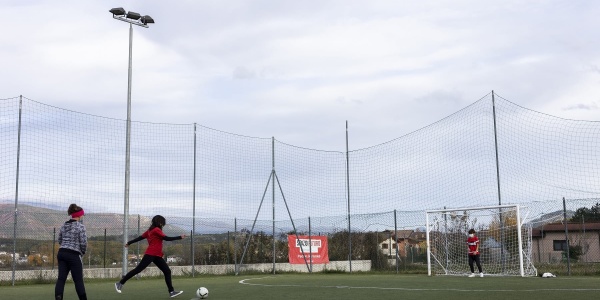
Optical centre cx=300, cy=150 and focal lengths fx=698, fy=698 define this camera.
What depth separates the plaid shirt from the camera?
37.5ft

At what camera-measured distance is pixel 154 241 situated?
14.8 meters

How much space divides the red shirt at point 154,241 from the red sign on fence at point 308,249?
14.3m

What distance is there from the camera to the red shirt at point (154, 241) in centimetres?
1462

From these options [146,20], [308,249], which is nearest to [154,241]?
[146,20]

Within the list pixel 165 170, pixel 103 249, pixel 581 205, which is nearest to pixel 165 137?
pixel 165 170

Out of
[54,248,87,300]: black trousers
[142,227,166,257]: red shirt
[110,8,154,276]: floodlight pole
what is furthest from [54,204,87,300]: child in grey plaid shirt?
[110,8,154,276]: floodlight pole

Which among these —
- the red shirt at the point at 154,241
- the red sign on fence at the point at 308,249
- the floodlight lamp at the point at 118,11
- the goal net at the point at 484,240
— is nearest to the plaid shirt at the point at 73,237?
the red shirt at the point at 154,241

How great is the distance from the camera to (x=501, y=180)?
2483cm

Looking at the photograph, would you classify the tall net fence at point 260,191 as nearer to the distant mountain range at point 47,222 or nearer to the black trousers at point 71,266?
the distant mountain range at point 47,222

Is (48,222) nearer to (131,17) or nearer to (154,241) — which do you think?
(131,17)

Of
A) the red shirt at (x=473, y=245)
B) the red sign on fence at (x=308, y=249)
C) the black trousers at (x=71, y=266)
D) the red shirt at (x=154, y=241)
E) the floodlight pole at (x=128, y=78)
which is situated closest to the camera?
the black trousers at (x=71, y=266)

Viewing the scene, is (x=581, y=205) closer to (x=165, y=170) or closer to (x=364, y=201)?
(x=364, y=201)

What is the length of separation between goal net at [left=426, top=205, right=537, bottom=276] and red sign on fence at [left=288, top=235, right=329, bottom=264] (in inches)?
203

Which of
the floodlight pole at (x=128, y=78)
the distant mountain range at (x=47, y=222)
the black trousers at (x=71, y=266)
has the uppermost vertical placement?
the floodlight pole at (x=128, y=78)
